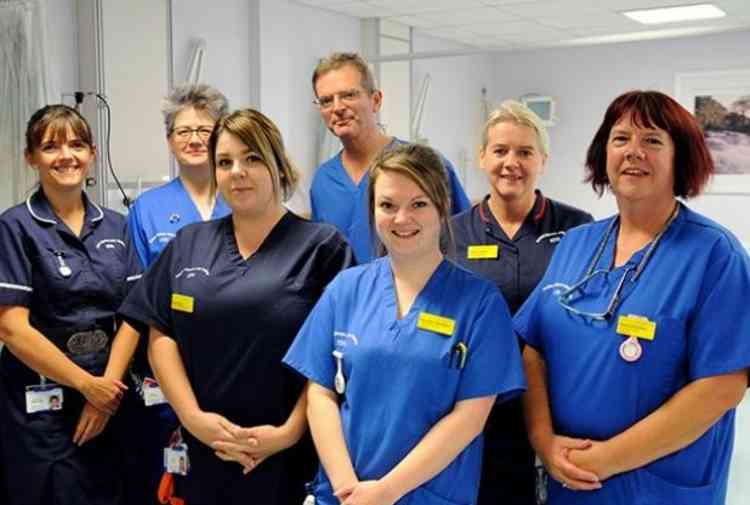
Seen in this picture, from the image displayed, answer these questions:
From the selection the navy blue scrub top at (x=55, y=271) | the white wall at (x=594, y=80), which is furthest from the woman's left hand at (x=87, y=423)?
the white wall at (x=594, y=80)

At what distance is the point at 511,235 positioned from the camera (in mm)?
1827

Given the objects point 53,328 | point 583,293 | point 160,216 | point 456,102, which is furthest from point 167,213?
point 456,102

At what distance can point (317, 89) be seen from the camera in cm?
219

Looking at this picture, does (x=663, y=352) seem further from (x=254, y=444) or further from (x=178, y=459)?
(x=178, y=459)

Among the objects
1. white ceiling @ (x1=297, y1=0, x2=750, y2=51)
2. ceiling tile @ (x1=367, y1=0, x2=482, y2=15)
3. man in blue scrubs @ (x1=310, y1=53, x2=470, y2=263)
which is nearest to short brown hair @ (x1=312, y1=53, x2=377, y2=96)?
man in blue scrubs @ (x1=310, y1=53, x2=470, y2=263)

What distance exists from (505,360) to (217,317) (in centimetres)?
63

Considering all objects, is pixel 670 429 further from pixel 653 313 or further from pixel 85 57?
pixel 85 57

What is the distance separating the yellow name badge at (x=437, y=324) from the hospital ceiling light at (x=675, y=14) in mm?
4379

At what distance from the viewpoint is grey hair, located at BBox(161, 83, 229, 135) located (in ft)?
7.13

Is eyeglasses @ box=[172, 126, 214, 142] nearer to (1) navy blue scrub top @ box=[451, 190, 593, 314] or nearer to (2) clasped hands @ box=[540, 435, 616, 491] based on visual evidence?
(1) navy blue scrub top @ box=[451, 190, 593, 314]

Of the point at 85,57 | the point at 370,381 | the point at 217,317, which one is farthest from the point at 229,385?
the point at 85,57

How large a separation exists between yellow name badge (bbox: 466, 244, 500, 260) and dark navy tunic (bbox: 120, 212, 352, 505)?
1.00 feet

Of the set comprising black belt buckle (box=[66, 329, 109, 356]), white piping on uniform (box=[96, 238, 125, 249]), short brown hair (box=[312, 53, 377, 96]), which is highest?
short brown hair (box=[312, 53, 377, 96])

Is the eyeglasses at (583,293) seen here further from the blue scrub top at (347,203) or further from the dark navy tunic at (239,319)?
the blue scrub top at (347,203)
